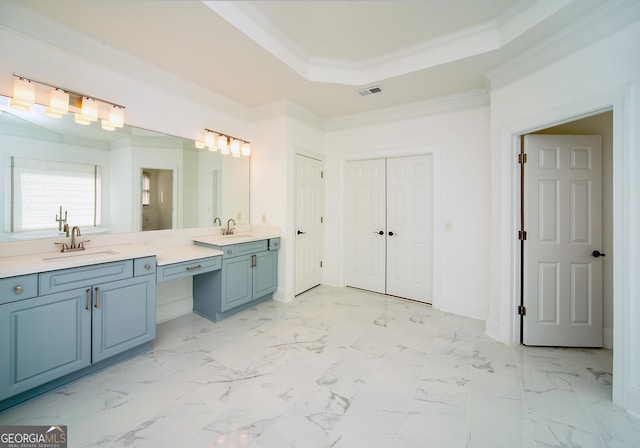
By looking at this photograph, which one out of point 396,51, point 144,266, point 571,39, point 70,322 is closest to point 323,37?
point 396,51

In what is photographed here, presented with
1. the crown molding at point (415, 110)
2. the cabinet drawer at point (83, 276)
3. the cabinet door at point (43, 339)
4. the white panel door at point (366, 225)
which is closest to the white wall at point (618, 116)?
the crown molding at point (415, 110)

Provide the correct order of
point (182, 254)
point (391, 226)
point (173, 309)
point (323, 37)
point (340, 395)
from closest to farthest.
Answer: point (340, 395)
point (323, 37)
point (182, 254)
point (173, 309)
point (391, 226)

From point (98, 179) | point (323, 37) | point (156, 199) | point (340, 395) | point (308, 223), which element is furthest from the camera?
point (308, 223)

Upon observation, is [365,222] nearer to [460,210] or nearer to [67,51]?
[460,210]

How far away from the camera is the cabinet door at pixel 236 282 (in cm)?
299

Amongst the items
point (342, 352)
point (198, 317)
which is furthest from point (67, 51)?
point (342, 352)

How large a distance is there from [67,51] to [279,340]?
313cm

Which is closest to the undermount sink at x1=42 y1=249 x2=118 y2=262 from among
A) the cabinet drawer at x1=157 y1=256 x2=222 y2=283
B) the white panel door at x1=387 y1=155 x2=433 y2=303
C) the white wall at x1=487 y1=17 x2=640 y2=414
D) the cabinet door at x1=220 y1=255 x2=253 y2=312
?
the cabinet drawer at x1=157 y1=256 x2=222 y2=283

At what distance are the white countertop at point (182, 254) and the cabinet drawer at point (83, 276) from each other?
0.28 meters

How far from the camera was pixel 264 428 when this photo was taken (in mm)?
1567

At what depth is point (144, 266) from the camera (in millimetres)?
2260

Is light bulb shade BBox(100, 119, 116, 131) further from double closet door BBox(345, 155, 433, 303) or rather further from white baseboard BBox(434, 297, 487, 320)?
white baseboard BBox(434, 297, 487, 320)

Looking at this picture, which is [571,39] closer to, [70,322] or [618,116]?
[618,116]

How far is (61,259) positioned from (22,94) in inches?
50.0
